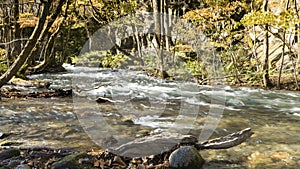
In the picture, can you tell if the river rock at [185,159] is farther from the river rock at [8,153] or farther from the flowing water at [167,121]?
the river rock at [8,153]

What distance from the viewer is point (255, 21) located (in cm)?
930

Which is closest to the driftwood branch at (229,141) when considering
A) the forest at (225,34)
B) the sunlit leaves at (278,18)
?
the forest at (225,34)

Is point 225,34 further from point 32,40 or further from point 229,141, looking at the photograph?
point 32,40

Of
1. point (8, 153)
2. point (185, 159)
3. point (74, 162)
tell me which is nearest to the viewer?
point (74, 162)

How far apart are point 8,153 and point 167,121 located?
135 inches

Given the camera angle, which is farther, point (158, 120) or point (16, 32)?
point (16, 32)

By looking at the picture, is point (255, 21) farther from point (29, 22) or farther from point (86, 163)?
point (29, 22)

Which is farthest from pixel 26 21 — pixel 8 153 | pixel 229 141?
pixel 229 141

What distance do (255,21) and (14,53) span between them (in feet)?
38.6

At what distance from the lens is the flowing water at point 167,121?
4312 mm

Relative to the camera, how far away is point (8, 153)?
12.4 feet

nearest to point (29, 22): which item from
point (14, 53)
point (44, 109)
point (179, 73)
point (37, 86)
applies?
point (14, 53)

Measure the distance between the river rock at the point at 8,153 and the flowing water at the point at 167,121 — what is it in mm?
567

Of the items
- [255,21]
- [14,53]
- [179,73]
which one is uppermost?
[255,21]
